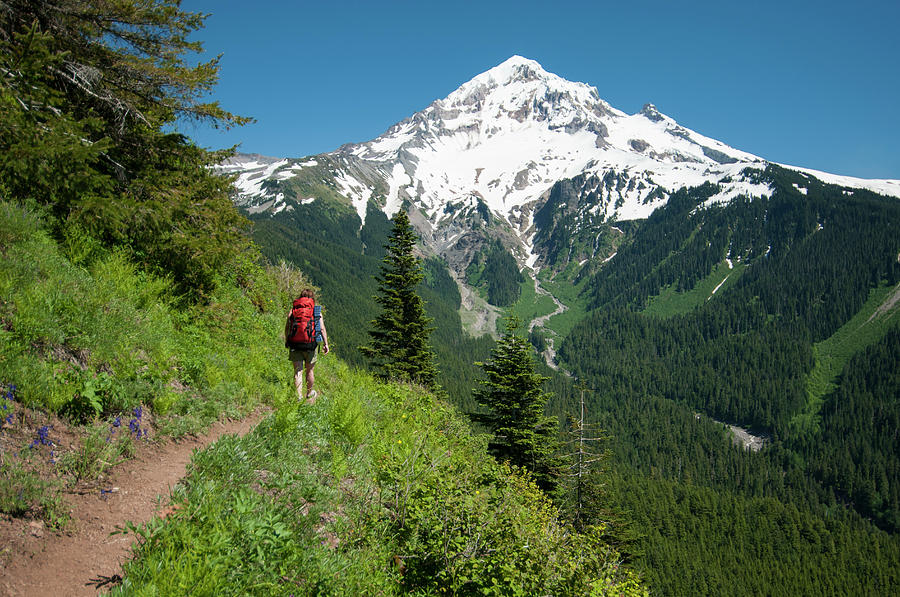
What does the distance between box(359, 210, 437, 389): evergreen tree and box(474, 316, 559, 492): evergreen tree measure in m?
4.47

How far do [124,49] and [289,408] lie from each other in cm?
961

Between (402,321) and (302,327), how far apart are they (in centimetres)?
1632

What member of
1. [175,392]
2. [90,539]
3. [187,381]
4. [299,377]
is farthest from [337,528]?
[299,377]

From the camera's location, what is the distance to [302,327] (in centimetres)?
907

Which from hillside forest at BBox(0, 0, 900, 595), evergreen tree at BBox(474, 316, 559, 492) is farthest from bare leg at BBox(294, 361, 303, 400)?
evergreen tree at BBox(474, 316, 559, 492)

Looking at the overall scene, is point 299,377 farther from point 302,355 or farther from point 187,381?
point 187,381

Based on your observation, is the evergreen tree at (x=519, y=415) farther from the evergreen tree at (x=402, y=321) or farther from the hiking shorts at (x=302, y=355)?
the hiking shorts at (x=302, y=355)

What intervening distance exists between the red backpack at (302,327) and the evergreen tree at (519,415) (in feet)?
38.0

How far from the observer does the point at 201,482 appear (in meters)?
4.53

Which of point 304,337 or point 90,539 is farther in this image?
point 304,337

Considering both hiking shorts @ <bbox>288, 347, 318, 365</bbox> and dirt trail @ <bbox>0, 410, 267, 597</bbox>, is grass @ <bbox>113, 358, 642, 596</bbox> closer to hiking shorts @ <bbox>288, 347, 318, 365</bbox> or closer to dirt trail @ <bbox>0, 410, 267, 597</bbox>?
dirt trail @ <bbox>0, 410, 267, 597</bbox>

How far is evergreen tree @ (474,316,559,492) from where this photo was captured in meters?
20.0

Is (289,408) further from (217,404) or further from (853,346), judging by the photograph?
(853,346)

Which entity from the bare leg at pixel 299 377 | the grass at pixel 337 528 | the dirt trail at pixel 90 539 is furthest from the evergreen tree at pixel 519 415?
the dirt trail at pixel 90 539
